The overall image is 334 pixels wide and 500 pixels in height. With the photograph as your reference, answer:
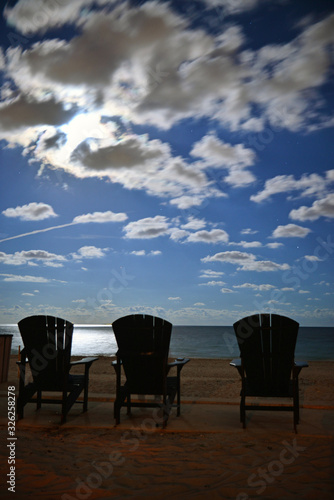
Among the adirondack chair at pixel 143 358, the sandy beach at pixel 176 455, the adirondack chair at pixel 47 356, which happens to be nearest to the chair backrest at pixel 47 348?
the adirondack chair at pixel 47 356

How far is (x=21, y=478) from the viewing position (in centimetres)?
271

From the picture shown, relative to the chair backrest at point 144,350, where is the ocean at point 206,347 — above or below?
below

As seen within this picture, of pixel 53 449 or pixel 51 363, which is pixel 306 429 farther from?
pixel 51 363

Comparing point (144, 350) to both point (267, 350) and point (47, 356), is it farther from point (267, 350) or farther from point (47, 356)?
point (267, 350)

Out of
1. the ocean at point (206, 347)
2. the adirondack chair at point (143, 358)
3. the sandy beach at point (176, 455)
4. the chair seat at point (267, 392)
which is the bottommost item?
the ocean at point (206, 347)

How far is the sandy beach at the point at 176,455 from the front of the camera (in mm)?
2562

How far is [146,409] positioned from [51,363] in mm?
1332

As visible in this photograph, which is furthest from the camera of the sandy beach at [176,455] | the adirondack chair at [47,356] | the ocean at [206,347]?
the ocean at [206,347]

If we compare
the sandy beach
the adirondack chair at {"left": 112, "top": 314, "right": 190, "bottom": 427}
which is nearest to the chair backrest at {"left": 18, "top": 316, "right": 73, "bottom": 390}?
the sandy beach

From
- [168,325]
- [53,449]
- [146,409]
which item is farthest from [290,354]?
[53,449]

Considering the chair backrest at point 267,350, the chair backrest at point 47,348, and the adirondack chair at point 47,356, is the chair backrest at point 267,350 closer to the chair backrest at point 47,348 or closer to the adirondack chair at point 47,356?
the adirondack chair at point 47,356

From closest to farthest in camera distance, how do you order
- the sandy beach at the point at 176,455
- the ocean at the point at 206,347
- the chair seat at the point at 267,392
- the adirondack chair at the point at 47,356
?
the sandy beach at the point at 176,455, the chair seat at the point at 267,392, the adirondack chair at the point at 47,356, the ocean at the point at 206,347

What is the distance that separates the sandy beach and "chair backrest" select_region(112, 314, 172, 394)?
42 centimetres

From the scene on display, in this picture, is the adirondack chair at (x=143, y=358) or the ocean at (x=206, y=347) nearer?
the adirondack chair at (x=143, y=358)
